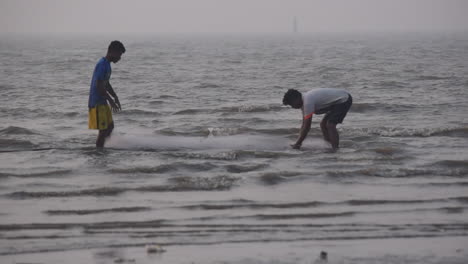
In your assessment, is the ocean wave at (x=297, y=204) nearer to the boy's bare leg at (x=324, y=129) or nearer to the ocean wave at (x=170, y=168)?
the ocean wave at (x=170, y=168)

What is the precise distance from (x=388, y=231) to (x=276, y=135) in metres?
6.18

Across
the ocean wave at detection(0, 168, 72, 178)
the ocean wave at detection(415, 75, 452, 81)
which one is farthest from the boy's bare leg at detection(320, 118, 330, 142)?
the ocean wave at detection(415, 75, 452, 81)

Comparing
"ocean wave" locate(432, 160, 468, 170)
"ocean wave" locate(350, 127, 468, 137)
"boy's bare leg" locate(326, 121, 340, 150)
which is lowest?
"ocean wave" locate(350, 127, 468, 137)

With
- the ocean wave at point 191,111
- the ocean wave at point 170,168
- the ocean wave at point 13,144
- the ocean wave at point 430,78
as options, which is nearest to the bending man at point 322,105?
the ocean wave at point 170,168

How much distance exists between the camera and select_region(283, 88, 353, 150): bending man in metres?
8.55

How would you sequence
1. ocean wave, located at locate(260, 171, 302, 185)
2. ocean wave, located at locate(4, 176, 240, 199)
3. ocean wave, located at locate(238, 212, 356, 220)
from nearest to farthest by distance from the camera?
1. ocean wave, located at locate(238, 212, 356, 220)
2. ocean wave, located at locate(4, 176, 240, 199)
3. ocean wave, located at locate(260, 171, 302, 185)

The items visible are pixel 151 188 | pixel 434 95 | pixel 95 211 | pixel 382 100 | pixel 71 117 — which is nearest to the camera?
pixel 95 211

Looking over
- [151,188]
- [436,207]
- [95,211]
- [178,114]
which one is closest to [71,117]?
[178,114]

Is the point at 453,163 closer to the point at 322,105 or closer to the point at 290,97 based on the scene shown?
the point at 322,105

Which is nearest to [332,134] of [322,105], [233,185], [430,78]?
[322,105]

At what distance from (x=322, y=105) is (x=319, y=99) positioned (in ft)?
0.39

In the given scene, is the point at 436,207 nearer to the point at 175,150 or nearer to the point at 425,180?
the point at 425,180

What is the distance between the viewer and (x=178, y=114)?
1477 centimetres

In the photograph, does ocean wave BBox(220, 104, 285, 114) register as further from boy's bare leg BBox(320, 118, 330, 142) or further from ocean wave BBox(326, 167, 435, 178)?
ocean wave BBox(326, 167, 435, 178)
